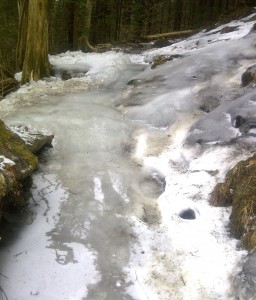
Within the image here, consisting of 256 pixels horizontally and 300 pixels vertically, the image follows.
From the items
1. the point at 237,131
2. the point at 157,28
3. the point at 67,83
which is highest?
the point at 237,131

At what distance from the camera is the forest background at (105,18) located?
45.5 feet

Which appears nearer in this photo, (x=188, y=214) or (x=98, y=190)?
(x=188, y=214)

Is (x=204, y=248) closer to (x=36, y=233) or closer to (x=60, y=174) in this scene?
(x=36, y=233)

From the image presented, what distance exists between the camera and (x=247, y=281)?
3.22m

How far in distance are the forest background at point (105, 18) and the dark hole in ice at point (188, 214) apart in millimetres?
9030

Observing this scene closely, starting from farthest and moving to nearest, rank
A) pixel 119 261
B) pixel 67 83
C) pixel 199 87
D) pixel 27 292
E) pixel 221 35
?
pixel 221 35 < pixel 67 83 < pixel 199 87 < pixel 119 261 < pixel 27 292

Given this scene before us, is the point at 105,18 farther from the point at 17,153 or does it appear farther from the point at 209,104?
the point at 17,153

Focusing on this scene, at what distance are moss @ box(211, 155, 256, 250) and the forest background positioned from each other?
30.0 ft

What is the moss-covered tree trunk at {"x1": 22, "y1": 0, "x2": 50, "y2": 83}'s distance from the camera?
27.8 feet

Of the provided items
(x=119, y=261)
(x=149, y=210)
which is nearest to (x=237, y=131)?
(x=149, y=210)

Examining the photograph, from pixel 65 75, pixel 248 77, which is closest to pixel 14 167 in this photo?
pixel 248 77

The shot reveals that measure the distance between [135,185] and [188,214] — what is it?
36.1 inches

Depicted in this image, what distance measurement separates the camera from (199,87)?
729cm

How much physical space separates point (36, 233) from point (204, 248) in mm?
Answer: 1792
